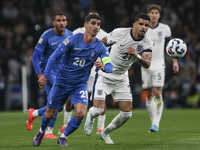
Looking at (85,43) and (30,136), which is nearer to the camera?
(85,43)

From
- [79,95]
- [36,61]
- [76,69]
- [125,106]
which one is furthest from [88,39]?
[36,61]

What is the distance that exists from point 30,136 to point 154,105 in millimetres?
3090

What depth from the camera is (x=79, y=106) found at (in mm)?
7715

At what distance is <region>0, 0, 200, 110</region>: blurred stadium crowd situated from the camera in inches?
739

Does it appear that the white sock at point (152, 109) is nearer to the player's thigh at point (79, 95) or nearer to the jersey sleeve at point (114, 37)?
the jersey sleeve at point (114, 37)

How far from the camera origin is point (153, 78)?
1135 centimetres

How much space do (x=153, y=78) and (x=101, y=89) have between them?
3.03 m

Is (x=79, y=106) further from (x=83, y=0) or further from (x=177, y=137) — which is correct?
(x=83, y=0)

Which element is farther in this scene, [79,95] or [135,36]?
[135,36]

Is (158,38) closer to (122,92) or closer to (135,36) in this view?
(135,36)

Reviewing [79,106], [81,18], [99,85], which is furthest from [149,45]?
[81,18]

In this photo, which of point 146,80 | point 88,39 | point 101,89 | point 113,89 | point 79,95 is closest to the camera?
point 79,95

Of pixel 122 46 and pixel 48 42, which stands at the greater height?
pixel 48 42

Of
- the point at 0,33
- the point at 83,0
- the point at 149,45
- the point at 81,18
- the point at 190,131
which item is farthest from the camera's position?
the point at 83,0
